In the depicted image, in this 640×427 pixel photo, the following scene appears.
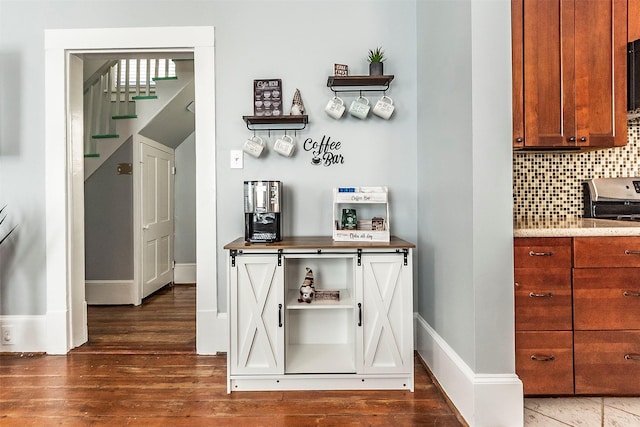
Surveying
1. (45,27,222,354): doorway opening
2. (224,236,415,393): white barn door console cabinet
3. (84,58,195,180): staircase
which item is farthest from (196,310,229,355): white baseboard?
(84,58,195,180): staircase

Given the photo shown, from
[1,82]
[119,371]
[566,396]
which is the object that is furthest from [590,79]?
[1,82]

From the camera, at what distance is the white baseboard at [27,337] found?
2381mm

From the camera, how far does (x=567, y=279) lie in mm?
1700

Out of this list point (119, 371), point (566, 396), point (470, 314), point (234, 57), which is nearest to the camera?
point (470, 314)

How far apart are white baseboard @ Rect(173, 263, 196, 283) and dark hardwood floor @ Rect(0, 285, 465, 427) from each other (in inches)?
85.1

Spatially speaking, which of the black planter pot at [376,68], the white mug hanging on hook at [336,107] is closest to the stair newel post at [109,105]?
the white mug hanging on hook at [336,107]

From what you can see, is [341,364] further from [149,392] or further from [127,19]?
[127,19]

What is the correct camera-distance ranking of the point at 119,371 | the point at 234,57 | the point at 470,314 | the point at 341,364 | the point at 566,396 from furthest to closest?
the point at 234,57
the point at 119,371
the point at 341,364
the point at 566,396
the point at 470,314

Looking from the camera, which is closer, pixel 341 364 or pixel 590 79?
pixel 590 79

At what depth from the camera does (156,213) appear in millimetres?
4109

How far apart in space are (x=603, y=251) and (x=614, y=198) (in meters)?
0.68

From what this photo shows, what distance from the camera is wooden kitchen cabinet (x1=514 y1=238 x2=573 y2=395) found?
5.57 feet

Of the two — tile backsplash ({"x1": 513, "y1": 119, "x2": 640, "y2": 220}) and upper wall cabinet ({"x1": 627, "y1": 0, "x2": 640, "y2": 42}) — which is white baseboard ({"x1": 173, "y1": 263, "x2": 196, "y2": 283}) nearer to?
tile backsplash ({"x1": 513, "y1": 119, "x2": 640, "y2": 220})

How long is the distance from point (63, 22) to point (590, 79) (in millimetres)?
3146
